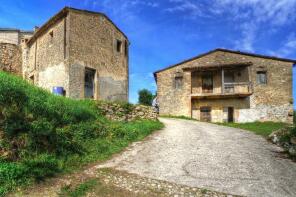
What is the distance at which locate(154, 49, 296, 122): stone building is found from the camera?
26.9m

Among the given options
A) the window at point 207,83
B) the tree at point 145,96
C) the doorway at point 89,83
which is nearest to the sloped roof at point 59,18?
the doorway at point 89,83

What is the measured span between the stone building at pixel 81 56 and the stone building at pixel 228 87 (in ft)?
25.9

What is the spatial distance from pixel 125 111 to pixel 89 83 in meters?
4.43

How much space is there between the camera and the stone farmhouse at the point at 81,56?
18859 mm

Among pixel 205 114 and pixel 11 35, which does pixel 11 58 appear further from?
pixel 205 114

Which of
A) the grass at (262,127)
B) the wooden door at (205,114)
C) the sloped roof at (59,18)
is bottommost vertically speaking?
the grass at (262,127)

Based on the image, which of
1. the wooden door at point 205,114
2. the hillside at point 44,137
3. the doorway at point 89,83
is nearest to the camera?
the hillside at point 44,137

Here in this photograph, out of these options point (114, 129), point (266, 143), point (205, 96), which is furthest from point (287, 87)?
point (114, 129)

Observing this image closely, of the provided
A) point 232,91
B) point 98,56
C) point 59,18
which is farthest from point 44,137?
point 232,91

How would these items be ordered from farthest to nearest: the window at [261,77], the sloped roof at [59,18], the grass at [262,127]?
the window at [261,77], the grass at [262,127], the sloped roof at [59,18]

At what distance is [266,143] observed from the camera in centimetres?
1427

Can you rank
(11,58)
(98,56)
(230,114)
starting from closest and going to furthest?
(98,56) < (11,58) < (230,114)

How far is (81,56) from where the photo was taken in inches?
756

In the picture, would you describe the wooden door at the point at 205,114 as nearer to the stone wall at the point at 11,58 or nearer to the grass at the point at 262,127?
the grass at the point at 262,127
